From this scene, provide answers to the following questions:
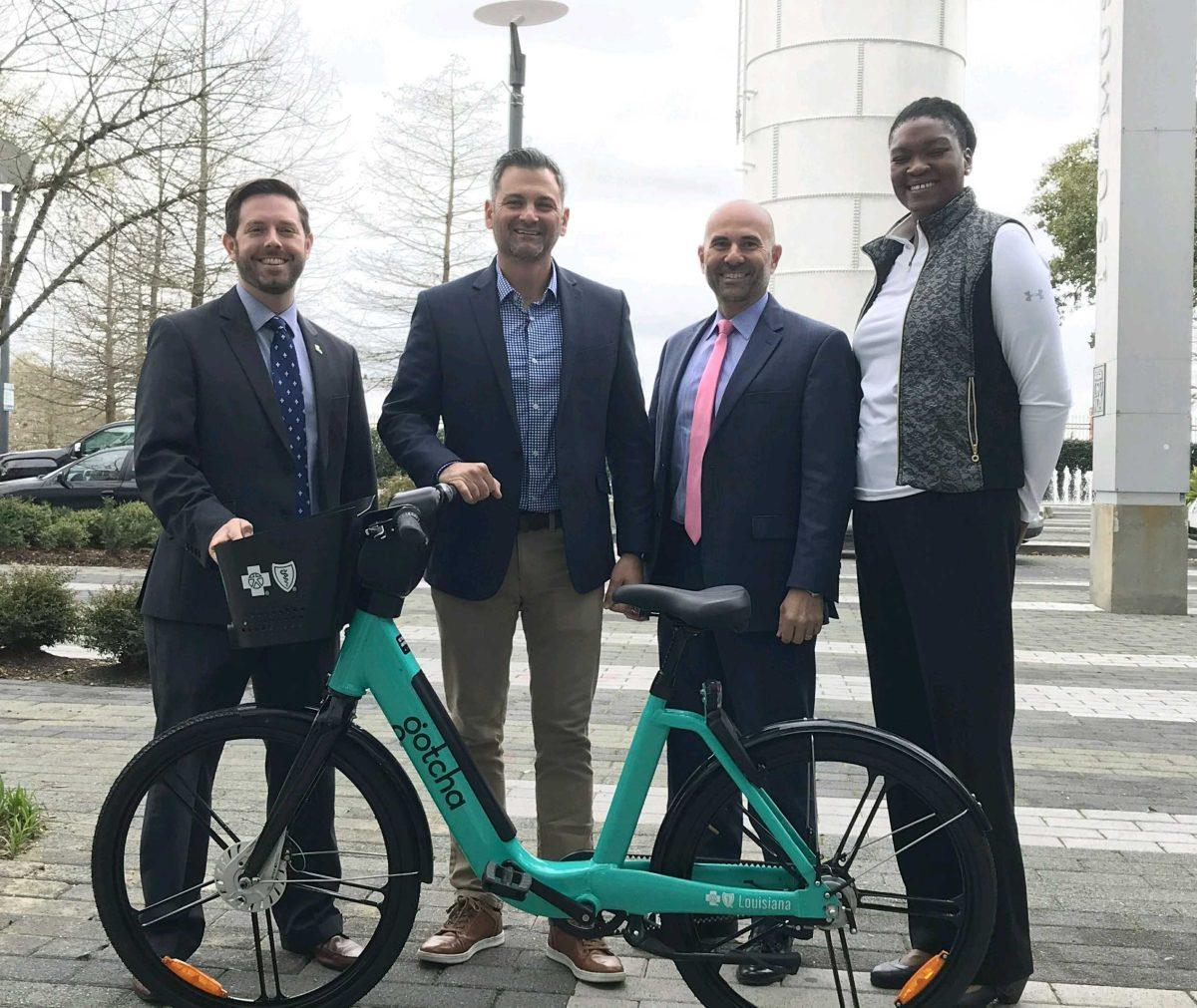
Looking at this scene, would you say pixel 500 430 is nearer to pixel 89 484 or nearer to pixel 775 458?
pixel 775 458

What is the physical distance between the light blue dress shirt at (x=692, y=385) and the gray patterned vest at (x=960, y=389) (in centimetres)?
57

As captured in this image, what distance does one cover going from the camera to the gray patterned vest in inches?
132

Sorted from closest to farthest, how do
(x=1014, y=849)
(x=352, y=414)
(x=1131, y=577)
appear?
(x=1014, y=849) → (x=352, y=414) → (x=1131, y=577)

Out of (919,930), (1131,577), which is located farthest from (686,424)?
(1131,577)

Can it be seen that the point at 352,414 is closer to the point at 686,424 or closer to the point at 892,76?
the point at 686,424

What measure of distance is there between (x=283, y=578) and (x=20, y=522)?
50.1 feet

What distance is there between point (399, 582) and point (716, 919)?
1.11 metres

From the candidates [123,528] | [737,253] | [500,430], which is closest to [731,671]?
[500,430]

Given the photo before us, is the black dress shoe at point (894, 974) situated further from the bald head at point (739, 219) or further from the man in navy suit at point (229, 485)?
the bald head at point (739, 219)

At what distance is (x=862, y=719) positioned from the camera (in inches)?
288

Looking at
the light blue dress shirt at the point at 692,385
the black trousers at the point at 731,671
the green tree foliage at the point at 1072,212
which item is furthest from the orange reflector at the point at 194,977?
the green tree foliage at the point at 1072,212

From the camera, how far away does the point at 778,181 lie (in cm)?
2695

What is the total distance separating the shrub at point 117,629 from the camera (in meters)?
8.48

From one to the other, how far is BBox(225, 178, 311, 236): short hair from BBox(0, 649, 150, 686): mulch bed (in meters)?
5.18
